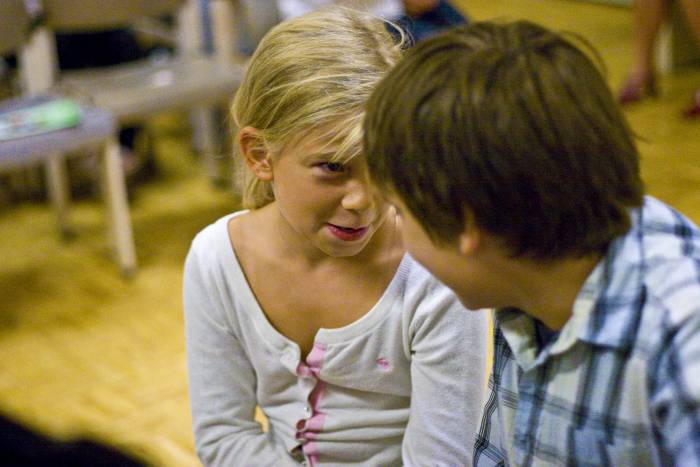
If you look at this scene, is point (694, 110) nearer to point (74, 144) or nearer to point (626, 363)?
point (74, 144)

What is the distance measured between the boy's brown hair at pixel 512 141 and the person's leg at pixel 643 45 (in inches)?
115

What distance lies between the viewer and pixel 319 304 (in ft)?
3.97

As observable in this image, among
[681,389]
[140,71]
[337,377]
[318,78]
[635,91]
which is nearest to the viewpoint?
[681,389]

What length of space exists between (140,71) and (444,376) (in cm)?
203

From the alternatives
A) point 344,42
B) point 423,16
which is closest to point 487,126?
point 344,42

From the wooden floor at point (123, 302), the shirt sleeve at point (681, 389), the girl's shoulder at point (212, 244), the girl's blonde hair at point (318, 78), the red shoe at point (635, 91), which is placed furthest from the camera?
the red shoe at point (635, 91)

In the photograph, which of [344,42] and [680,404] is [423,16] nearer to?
[344,42]

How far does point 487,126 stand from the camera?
76 centimetres

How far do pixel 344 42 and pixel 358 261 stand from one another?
0.27 m

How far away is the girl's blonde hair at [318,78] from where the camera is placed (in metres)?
1.06

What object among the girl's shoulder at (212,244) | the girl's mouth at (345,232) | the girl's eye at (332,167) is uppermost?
the girl's eye at (332,167)

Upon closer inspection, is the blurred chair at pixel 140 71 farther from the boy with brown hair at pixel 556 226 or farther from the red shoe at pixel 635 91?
the boy with brown hair at pixel 556 226

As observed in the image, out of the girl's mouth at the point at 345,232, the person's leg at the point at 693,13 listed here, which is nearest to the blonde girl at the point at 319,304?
the girl's mouth at the point at 345,232

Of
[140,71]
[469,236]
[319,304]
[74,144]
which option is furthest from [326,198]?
[140,71]
